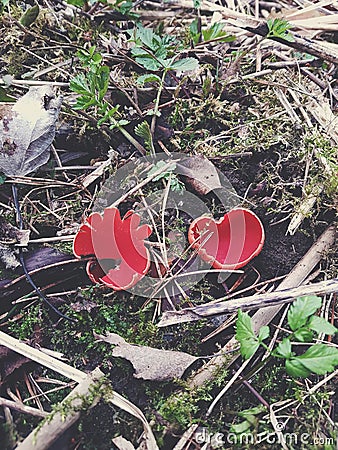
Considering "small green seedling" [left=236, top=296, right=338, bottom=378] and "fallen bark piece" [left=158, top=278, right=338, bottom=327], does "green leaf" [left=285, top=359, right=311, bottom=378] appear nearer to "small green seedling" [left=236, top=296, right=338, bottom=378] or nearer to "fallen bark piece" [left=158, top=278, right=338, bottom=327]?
"small green seedling" [left=236, top=296, right=338, bottom=378]

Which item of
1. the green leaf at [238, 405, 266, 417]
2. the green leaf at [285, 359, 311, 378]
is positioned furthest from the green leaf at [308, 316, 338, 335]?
the green leaf at [238, 405, 266, 417]

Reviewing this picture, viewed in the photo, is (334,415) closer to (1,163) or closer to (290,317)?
(290,317)

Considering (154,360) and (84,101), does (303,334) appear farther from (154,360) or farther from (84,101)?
(84,101)

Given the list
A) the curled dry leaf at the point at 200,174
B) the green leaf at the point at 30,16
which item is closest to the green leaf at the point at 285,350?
the curled dry leaf at the point at 200,174

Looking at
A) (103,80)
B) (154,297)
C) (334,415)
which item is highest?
(103,80)

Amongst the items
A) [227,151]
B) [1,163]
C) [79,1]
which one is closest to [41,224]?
[1,163]
